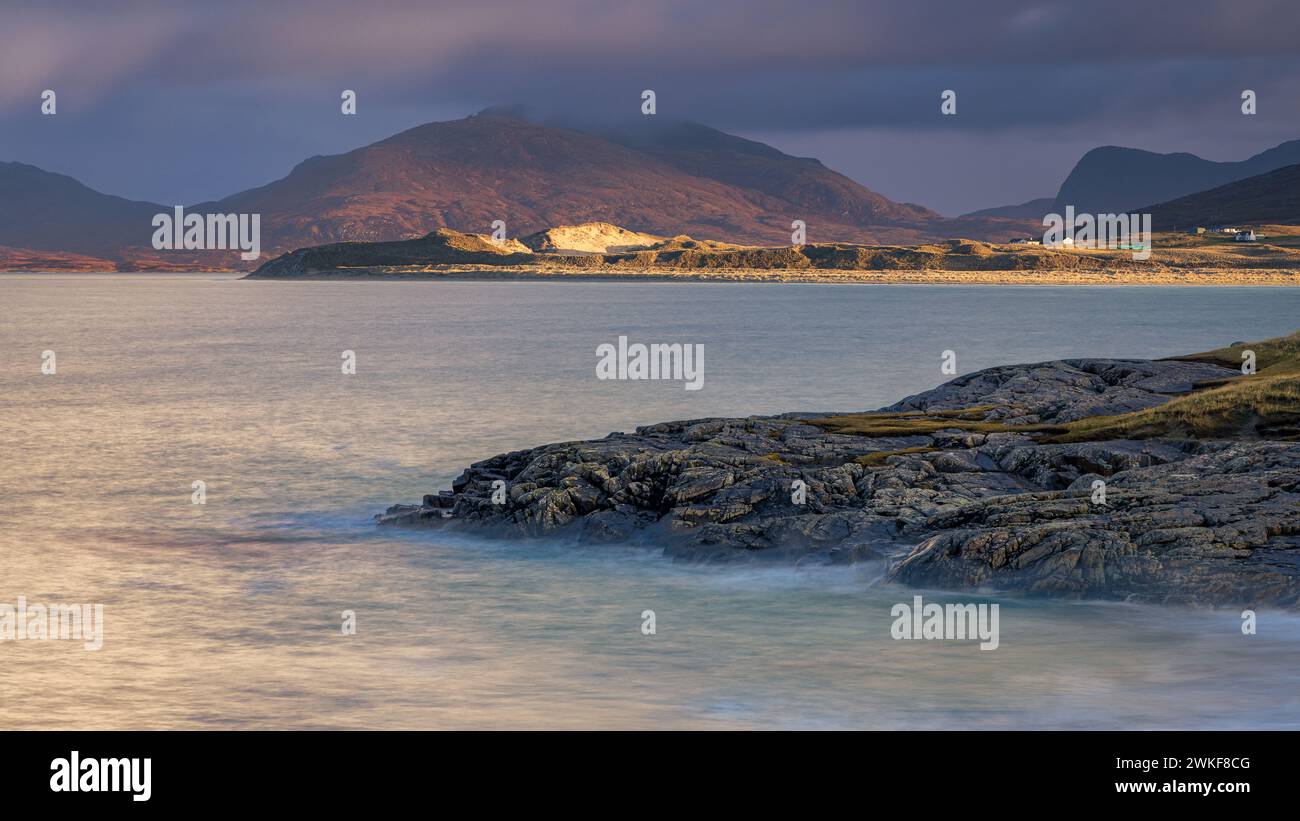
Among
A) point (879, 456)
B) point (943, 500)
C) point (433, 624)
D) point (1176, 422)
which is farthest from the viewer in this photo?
point (1176, 422)

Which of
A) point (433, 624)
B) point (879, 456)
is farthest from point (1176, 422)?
point (433, 624)

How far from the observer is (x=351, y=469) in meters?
40.0

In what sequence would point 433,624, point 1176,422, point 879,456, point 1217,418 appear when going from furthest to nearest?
point 1176,422, point 1217,418, point 879,456, point 433,624

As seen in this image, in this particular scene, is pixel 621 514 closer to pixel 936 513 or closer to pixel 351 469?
pixel 936 513

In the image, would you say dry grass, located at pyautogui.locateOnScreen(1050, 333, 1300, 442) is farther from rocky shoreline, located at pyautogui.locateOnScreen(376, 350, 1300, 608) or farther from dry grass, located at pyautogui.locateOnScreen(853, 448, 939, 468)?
dry grass, located at pyautogui.locateOnScreen(853, 448, 939, 468)

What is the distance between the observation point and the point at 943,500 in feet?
85.5

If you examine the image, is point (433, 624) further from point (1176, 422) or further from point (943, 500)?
point (1176, 422)

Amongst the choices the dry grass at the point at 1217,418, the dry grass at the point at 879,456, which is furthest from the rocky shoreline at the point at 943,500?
the dry grass at the point at 1217,418

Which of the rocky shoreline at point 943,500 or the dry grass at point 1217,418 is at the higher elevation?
the dry grass at point 1217,418

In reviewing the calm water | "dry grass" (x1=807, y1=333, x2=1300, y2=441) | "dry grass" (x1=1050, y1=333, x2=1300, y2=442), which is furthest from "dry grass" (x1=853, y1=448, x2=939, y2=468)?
the calm water

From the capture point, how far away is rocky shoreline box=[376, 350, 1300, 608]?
21.9 m

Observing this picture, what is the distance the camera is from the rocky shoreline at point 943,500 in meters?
21.9

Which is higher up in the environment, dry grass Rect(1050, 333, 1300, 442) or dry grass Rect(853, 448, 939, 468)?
dry grass Rect(1050, 333, 1300, 442)

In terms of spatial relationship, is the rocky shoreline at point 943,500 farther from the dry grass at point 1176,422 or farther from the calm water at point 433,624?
the calm water at point 433,624
